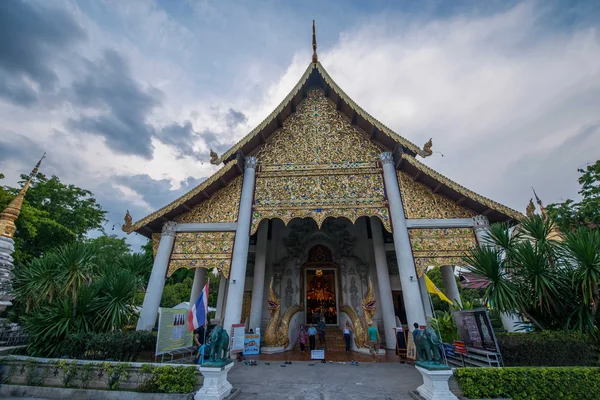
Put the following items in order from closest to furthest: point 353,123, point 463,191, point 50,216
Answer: point 463,191 → point 353,123 → point 50,216

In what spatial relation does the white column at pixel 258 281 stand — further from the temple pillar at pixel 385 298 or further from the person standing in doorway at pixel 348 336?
the temple pillar at pixel 385 298

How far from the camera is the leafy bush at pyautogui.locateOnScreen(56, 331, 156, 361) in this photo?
5.55 meters

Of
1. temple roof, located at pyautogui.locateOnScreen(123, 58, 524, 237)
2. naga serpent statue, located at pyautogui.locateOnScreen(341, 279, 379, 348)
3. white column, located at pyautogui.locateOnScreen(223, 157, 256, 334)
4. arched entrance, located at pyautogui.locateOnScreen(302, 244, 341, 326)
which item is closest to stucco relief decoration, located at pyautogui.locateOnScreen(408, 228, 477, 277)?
temple roof, located at pyautogui.locateOnScreen(123, 58, 524, 237)

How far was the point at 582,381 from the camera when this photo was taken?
423 cm

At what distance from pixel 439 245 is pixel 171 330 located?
7617mm

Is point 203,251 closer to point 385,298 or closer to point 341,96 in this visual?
point 385,298

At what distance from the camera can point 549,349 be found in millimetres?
4793

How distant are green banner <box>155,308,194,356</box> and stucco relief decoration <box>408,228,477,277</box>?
656 cm

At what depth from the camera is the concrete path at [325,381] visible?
176 inches

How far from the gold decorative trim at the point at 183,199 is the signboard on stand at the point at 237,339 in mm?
4167

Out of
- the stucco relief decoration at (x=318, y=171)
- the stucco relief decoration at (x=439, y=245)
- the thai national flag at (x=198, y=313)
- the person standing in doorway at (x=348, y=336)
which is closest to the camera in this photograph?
the thai national flag at (x=198, y=313)

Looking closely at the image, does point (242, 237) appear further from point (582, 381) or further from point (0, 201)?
point (0, 201)

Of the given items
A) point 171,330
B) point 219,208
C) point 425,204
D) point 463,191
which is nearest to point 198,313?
point 171,330

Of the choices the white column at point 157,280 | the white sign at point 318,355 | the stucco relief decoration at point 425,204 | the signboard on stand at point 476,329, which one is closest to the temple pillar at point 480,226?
the stucco relief decoration at point 425,204
